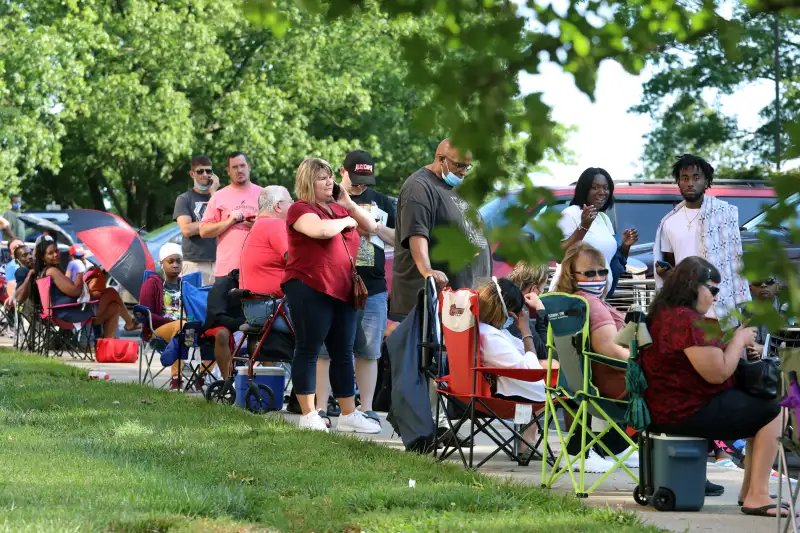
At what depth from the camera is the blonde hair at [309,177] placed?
956cm

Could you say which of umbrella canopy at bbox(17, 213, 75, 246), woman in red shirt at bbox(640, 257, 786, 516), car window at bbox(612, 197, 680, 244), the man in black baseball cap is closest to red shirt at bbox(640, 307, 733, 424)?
woman in red shirt at bbox(640, 257, 786, 516)

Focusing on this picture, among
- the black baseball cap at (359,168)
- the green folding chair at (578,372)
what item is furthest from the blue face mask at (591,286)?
the black baseball cap at (359,168)

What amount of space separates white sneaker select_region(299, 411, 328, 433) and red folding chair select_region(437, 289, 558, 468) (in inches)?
51.2

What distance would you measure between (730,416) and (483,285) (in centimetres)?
210

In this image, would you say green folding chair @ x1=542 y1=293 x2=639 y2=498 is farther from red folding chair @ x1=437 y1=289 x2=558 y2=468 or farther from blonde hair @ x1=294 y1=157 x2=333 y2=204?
blonde hair @ x1=294 y1=157 x2=333 y2=204

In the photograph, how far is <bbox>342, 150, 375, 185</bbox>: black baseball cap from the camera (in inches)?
409

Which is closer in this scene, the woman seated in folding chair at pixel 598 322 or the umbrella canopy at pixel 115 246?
the woman seated in folding chair at pixel 598 322

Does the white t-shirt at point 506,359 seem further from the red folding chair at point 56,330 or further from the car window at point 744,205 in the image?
the red folding chair at point 56,330

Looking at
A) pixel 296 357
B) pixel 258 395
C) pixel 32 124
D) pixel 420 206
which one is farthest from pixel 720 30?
pixel 32 124

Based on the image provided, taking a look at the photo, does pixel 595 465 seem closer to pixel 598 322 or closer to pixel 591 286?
pixel 591 286

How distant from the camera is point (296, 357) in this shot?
9.57 metres

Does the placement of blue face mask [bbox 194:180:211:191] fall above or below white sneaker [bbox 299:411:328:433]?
above

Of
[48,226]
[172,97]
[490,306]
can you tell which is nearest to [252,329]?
[490,306]

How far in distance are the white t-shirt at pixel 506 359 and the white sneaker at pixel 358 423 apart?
1795mm
